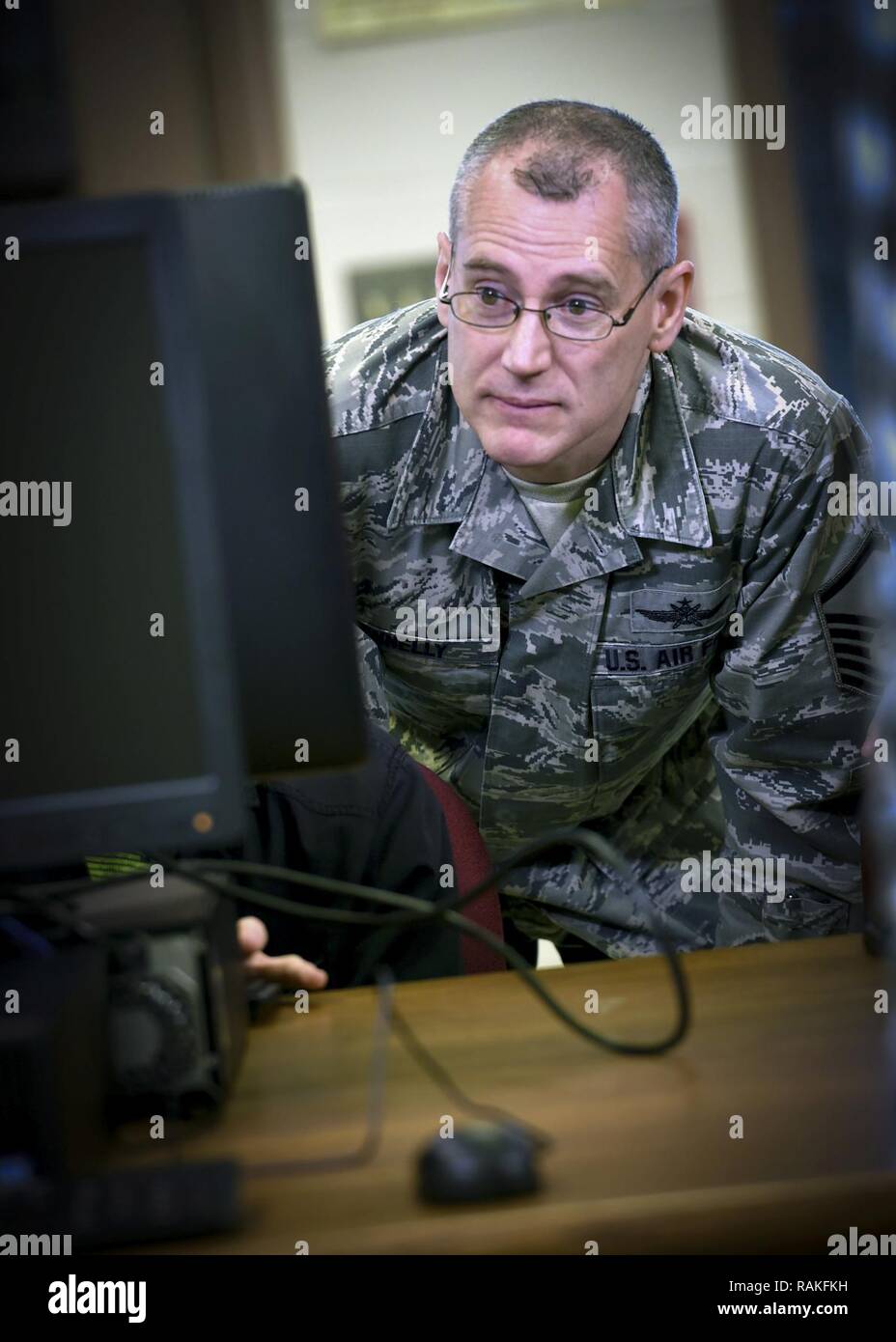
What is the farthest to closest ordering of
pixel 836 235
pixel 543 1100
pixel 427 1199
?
1. pixel 836 235
2. pixel 543 1100
3. pixel 427 1199

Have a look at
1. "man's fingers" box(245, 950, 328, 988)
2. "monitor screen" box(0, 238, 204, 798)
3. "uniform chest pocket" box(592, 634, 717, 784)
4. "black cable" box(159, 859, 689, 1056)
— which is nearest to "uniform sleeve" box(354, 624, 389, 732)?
"uniform chest pocket" box(592, 634, 717, 784)

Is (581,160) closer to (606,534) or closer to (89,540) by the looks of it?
(606,534)

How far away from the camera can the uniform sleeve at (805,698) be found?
164 centimetres

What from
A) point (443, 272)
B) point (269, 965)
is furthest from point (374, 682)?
point (269, 965)

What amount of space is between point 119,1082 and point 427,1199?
22 cm

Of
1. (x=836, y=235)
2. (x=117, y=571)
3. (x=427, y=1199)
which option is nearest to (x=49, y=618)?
(x=117, y=571)

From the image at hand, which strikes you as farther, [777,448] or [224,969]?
[777,448]

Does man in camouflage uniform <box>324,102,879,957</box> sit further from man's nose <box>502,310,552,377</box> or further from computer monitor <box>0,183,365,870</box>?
computer monitor <box>0,183,365,870</box>

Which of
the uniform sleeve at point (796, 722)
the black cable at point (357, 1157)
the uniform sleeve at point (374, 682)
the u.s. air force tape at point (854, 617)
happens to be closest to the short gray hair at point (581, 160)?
the uniform sleeve at point (796, 722)

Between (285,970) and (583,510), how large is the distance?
881 mm

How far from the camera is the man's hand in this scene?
3.21 feet

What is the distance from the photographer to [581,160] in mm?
1500

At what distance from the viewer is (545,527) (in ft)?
5.63

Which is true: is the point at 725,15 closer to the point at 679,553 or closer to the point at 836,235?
the point at 836,235
